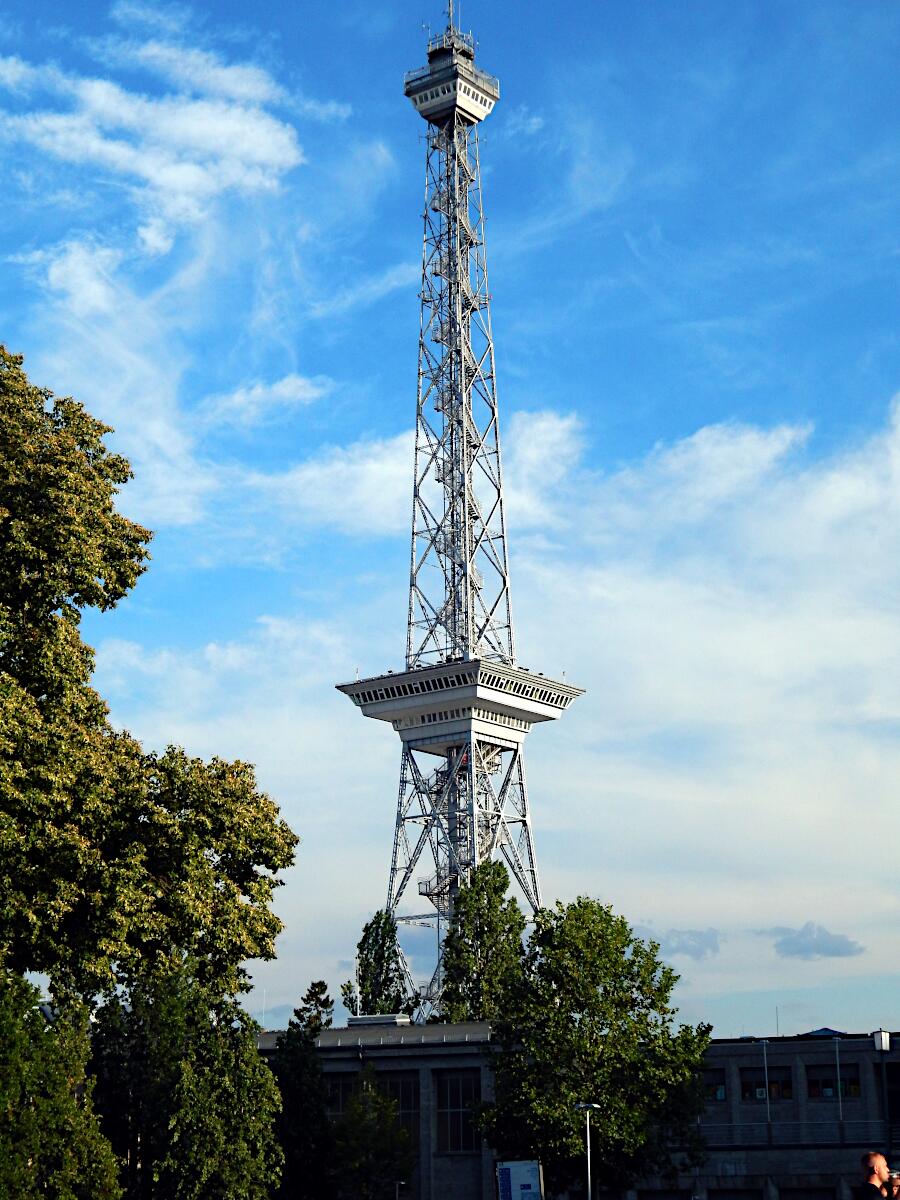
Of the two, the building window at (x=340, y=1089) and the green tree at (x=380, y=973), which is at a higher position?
the green tree at (x=380, y=973)

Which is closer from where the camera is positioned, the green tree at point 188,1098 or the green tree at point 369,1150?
the green tree at point 188,1098

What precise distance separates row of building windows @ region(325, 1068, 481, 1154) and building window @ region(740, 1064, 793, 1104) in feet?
45.7

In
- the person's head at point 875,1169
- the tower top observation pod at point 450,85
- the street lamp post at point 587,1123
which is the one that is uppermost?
the tower top observation pod at point 450,85

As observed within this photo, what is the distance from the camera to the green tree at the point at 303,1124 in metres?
67.8

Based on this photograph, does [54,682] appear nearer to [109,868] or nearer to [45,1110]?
[109,868]

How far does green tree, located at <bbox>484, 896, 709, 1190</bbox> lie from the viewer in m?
61.0

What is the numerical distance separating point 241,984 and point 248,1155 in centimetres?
645

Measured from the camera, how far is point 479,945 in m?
98.3

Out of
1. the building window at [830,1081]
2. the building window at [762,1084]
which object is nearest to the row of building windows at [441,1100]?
the building window at [762,1084]

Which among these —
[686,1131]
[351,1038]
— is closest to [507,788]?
[351,1038]

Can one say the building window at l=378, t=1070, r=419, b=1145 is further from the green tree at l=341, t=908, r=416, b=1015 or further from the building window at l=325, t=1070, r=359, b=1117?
the green tree at l=341, t=908, r=416, b=1015

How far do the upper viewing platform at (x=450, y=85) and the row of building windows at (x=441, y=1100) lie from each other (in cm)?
9290

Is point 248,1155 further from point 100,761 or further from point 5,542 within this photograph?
point 5,542

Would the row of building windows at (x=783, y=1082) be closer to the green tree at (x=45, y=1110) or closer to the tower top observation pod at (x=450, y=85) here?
the green tree at (x=45, y=1110)
